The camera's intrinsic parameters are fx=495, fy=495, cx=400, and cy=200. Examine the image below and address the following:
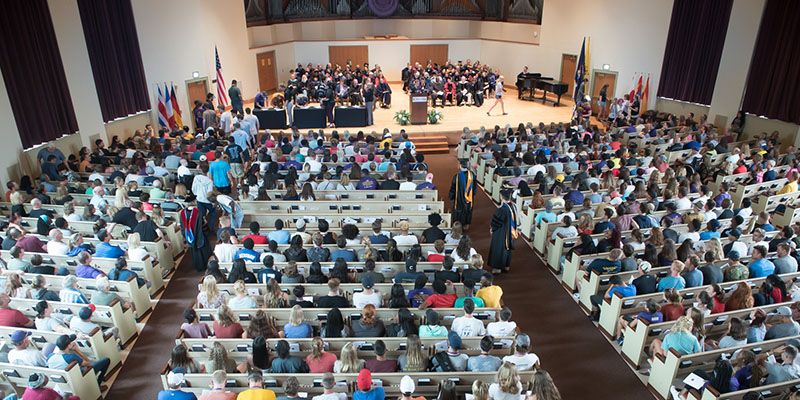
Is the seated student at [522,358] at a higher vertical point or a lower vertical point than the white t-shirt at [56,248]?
lower

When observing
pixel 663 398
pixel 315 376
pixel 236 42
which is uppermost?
pixel 236 42

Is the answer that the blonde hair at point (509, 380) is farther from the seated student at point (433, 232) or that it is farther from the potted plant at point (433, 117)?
the potted plant at point (433, 117)

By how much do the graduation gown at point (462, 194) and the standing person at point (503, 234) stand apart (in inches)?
53.9

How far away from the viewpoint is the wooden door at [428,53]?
86.3ft

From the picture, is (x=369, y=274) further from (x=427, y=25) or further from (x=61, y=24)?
(x=427, y=25)

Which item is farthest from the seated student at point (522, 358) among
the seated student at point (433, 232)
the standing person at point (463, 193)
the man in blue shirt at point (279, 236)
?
the standing person at point (463, 193)

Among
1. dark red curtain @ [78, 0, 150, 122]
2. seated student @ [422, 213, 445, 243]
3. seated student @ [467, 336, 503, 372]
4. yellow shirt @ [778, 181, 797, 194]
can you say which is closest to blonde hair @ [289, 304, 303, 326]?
seated student @ [467, 336, 503, 372]

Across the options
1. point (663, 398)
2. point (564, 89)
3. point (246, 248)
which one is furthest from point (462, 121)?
point (663, 398)

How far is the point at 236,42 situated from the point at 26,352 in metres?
17.4

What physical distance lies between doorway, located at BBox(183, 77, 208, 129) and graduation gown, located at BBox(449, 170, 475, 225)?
11555 millimetres

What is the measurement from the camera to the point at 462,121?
18.5 m

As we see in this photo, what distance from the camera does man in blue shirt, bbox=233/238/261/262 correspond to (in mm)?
7379

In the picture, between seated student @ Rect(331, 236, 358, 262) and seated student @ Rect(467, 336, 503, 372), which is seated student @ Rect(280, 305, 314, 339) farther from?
seated student @ Rect(467, 336, 503, 372)

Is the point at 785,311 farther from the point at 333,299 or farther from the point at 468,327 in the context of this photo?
the point at 333,299
